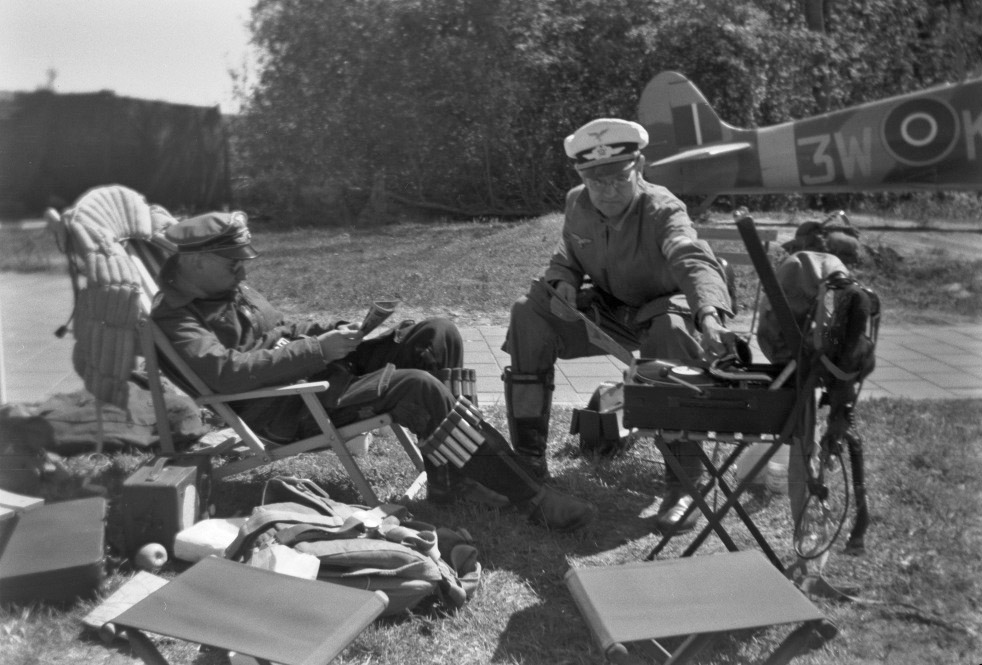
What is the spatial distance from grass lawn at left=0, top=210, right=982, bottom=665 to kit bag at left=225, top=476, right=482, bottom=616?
0.08 metres

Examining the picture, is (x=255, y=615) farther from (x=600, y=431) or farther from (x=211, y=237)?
(x=600, y=431)

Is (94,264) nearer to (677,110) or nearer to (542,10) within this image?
(542,10)

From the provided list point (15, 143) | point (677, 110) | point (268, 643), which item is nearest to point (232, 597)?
point (268, 643)

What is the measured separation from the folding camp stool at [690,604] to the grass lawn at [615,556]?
423 millimetres

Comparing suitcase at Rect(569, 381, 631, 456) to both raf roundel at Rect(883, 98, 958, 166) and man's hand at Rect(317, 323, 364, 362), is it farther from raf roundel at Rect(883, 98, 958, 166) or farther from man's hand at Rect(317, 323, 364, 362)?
raf roundel at Rect(883, 98, 958, 166)

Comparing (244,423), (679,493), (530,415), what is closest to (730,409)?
(679,493)

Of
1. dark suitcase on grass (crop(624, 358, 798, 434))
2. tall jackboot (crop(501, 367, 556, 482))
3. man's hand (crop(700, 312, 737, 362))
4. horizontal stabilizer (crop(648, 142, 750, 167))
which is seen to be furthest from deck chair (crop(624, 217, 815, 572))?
horizontal stabilizer (crop(648, 142, 750, 167))

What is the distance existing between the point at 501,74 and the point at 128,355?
10.6 feet

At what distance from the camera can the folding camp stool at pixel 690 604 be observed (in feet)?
6.56

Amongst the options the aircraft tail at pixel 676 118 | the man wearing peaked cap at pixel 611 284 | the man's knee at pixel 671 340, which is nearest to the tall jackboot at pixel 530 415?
the man wearing peaked cap at pixel 611 284

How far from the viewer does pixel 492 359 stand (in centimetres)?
561

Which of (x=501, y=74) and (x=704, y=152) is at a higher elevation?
(x=501, y=74)

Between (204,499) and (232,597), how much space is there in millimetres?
1172

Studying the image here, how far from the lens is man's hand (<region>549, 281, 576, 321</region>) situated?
3672 mm
